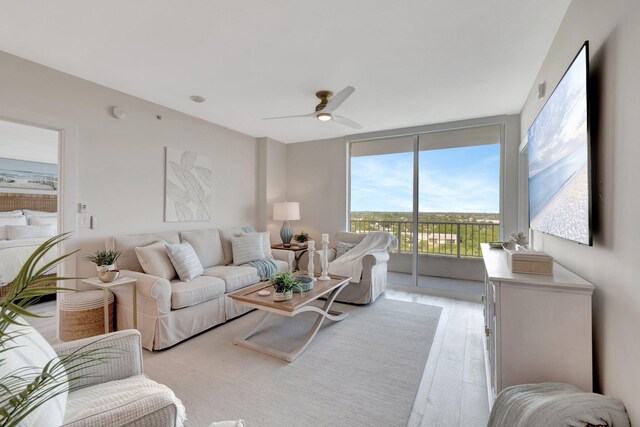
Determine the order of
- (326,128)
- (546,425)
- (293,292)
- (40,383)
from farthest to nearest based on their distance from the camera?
1. (326,128)
2. (293,292)
3. (546,425)
4. (40,383)

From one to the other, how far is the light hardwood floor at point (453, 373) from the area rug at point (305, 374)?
81 mm

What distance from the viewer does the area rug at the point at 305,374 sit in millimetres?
1763

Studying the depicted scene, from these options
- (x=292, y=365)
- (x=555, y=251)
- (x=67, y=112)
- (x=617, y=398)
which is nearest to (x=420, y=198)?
(x=555, y=251)

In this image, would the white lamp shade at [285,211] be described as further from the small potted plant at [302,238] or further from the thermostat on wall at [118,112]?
the thermostat on wall at [118,112]

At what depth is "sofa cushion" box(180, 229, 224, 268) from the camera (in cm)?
354

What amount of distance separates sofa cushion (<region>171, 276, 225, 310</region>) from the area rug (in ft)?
1.18

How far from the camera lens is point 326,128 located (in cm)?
446

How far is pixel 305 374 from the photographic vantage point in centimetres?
217

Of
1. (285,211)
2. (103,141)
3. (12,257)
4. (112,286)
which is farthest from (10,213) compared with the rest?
(285,211)

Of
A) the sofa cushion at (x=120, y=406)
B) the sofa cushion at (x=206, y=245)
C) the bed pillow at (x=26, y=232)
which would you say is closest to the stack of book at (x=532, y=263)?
the sofa cushion at (x=120, y=406)

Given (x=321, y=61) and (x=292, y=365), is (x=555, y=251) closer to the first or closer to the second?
(x=292, y=365)

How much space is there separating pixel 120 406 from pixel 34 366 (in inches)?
12.6

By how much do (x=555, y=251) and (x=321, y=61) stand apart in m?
2.28

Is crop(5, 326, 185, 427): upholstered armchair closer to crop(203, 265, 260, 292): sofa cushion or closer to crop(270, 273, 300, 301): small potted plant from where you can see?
crop(270, 273, 300, 301): small potted plant
